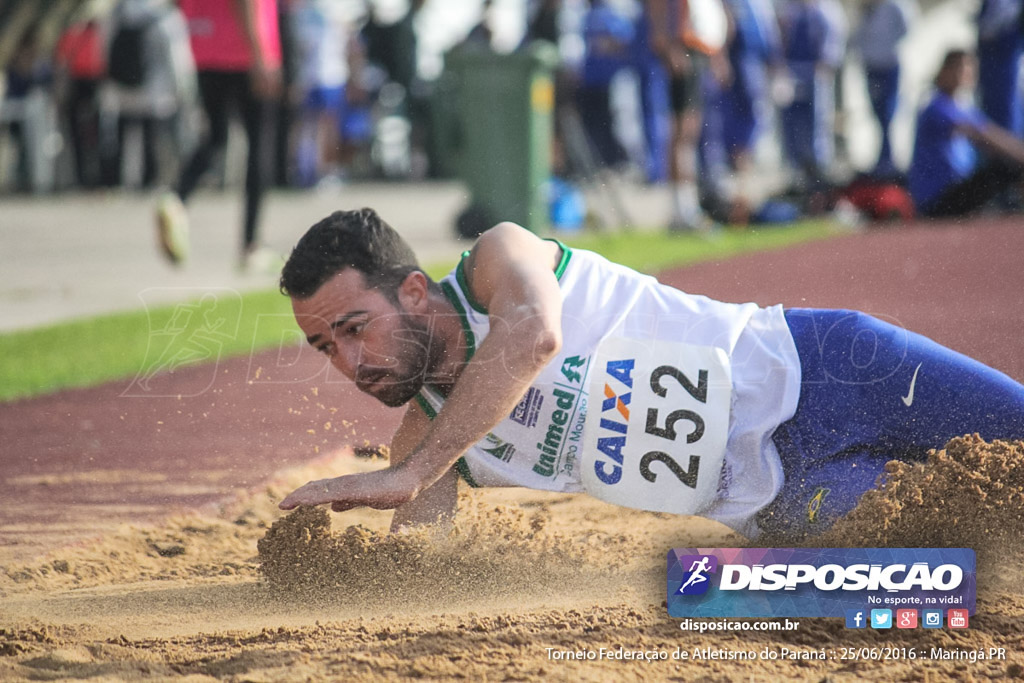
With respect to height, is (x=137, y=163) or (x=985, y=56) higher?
(x=985, y=56)

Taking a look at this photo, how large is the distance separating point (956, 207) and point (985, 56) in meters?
2.86

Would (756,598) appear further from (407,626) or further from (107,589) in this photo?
(107,589)

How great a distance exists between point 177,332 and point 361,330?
849 mm

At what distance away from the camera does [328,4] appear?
40.8 feet

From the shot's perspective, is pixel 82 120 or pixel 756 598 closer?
pixel 756 598

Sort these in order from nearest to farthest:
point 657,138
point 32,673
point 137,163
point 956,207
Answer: point 32,673 → point 956,207 → point 657,138 → point 137,163

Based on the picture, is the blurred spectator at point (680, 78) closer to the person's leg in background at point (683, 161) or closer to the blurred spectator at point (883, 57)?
the person's leg in background at point (683, 161)

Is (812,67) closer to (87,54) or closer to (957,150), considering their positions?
(957,150)

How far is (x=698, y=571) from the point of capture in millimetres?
2205

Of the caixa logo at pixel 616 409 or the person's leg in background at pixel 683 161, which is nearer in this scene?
the caixa logo at pixel 616 409

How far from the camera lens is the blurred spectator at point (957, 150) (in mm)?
7547

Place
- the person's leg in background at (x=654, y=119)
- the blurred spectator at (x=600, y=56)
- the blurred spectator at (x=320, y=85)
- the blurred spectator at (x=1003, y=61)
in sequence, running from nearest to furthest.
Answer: the blurred spectator at (x=1003, y=61) → the person's leg in background at (x=654, y=119) → the blurred spectator at (x=600, y=56) → the blurred spectator at (x=320, y=85)

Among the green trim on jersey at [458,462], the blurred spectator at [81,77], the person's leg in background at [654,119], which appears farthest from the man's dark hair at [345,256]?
the blurred spectator at [81,77]

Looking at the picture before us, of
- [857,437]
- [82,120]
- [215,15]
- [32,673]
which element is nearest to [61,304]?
[215,15]
